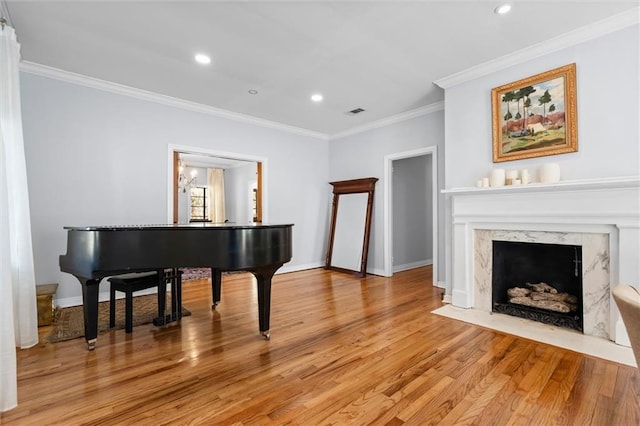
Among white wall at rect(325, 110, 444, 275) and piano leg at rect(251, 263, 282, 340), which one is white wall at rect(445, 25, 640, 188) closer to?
white wall at rect(325, 110, 444, 275)

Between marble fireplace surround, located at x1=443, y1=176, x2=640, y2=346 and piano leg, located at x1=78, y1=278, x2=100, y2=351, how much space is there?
3.41m

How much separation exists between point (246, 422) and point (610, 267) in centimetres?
299

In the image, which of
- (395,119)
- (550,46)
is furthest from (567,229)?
(395,119)

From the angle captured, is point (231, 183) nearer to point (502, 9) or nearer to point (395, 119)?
point (395, 119)

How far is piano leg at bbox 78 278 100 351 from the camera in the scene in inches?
86.2

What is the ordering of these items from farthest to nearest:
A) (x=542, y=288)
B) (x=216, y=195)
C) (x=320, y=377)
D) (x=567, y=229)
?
(x=216, y=195)
(x=542, y=288)
(x=567, y=229)
(x=320, y=377)

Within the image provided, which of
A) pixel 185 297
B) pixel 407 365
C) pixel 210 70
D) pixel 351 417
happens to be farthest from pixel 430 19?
pixel 185 297

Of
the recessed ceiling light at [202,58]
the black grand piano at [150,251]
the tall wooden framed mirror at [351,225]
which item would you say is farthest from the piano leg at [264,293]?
the tall wooden framed mirror at [351,225]

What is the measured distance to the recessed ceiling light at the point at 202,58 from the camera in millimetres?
2982

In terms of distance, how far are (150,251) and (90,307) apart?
66 centimetres

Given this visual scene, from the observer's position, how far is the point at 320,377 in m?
1.91

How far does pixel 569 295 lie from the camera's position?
9.29ft

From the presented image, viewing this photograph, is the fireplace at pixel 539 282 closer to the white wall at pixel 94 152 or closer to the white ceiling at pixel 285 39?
the white ceiling at pixel 285 39

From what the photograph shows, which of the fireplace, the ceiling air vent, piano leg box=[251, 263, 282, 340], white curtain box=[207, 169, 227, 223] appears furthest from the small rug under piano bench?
white curtain box=[207, 169, 227, 223]
